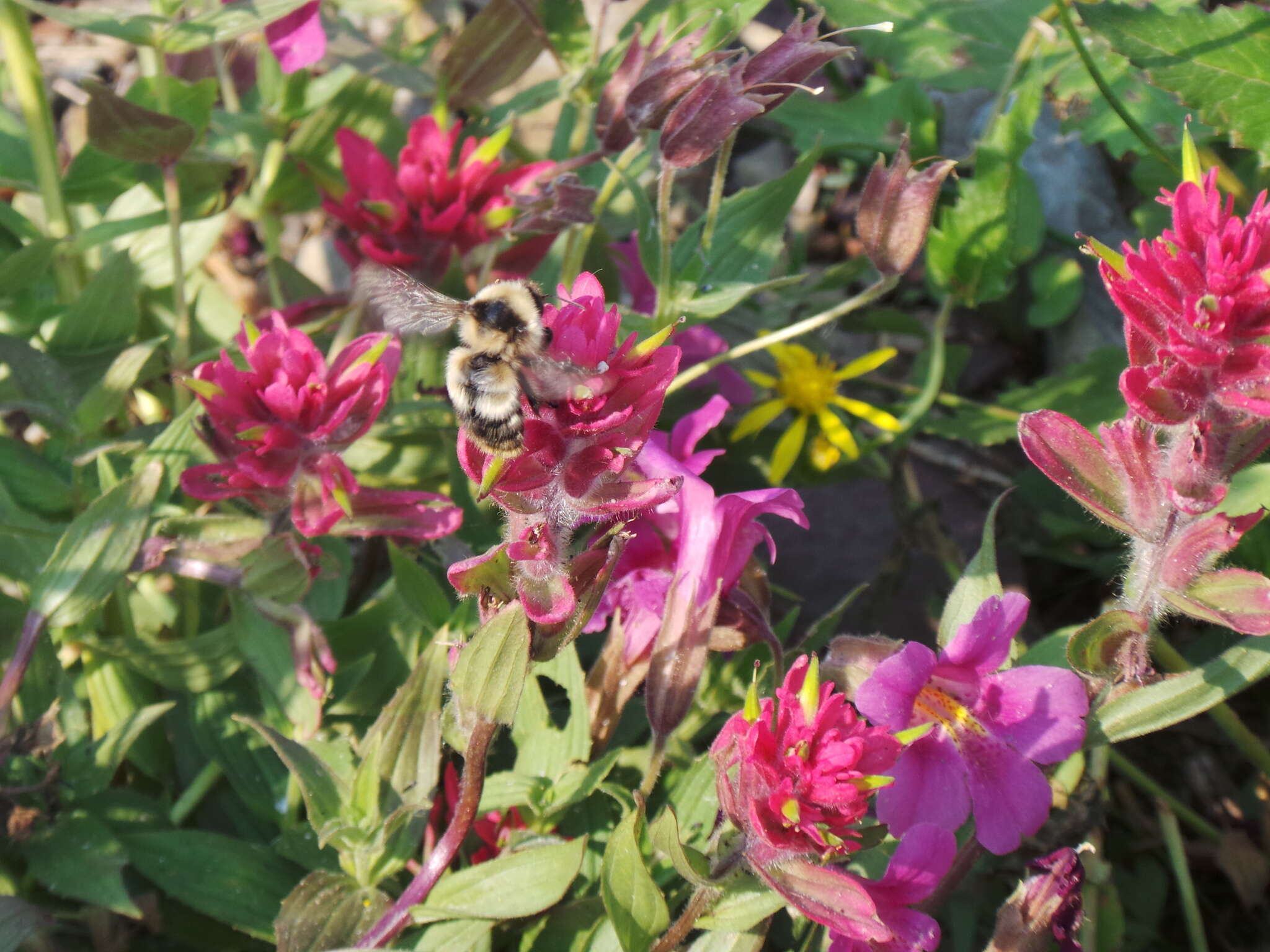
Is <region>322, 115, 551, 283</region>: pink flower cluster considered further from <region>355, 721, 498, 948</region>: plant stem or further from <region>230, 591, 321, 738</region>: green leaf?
<region>355, 721, 498, 948</region>: plant stem

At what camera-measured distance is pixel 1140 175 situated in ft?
7.66

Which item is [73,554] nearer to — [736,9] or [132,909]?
[132,909]

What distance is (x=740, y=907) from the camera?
1.23 metres

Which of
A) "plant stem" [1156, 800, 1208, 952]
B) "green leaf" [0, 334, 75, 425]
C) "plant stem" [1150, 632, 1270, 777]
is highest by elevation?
"green leaf" [0, 334, 75, 425]

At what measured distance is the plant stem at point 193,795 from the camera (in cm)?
163

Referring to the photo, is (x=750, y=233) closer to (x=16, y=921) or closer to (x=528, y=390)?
(x=528, y=390)

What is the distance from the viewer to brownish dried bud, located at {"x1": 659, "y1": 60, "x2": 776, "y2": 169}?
1392mm

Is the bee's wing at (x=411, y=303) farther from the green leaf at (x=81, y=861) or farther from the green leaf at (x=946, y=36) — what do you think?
the green leaf at (x=946, y=36)

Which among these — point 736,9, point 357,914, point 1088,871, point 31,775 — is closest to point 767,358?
point 736,9

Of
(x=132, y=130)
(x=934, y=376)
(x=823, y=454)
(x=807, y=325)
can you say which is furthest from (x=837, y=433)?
(x=132, y=130)

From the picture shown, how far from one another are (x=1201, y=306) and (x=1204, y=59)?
32.2 inches

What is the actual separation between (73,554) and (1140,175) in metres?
2.13

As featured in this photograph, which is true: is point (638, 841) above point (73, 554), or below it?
below

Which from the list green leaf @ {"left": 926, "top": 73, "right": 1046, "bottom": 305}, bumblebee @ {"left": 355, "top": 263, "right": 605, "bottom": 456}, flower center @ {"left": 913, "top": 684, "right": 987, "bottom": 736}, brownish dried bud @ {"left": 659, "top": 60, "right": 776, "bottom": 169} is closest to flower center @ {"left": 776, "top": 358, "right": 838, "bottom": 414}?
green leaf @ {"left": 926, "top": 73, "right": 1046, "bottom": 305}
